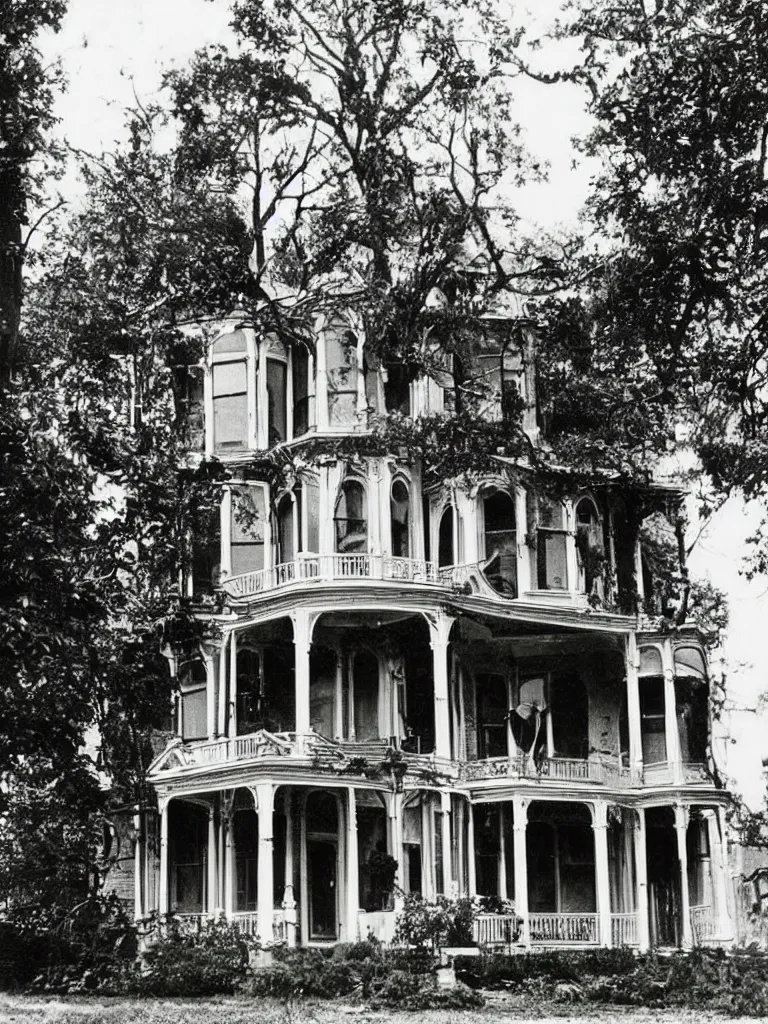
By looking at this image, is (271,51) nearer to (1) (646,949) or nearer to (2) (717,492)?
(2) (717,492)

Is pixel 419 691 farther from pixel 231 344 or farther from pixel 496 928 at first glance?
pixel 231 344

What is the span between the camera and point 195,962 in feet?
83.9

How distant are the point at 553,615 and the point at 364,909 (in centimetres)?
734

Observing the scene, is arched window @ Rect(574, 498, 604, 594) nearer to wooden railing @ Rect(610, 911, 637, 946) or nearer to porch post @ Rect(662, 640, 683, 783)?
porch post @ Rect(662, 640, 683, 783)

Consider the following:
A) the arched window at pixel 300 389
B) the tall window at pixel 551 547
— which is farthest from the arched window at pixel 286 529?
the tall window at pixel 551 547

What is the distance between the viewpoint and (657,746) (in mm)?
35969

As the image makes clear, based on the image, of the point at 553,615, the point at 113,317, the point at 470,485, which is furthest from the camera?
the point at 553,615

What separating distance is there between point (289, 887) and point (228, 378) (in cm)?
1145

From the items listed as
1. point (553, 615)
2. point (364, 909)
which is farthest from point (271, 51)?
point (364, 909)

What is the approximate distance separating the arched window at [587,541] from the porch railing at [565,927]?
7.11 m

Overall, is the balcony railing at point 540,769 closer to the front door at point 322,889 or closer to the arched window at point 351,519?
the front door at point 322,889

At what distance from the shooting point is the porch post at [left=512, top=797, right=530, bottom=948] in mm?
31891

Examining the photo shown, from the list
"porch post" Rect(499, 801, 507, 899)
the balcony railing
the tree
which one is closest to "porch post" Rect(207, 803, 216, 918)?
the balcony railing

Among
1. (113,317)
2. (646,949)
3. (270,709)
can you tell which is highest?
(113,317)
